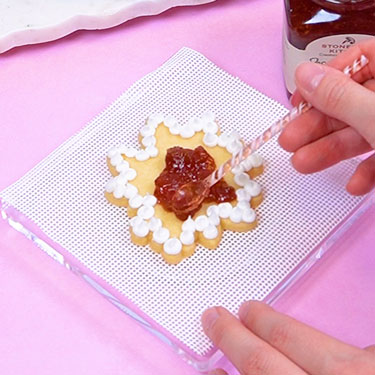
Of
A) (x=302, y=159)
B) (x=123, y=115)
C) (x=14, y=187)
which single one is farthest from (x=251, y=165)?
(x=14, y=187)

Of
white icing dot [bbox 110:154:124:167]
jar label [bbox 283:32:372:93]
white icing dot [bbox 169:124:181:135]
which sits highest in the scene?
jar label [bbox 283:32:372:93]

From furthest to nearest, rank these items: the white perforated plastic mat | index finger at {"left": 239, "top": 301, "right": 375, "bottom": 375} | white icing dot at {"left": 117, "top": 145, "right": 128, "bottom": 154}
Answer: white icing dot at {"left": 117, "top": 145, "right": 128, "bottom": 154} < the white perforated plastic mat < index finger at {"left": 239, "top": 301, "right": 375, "bottom": 375}

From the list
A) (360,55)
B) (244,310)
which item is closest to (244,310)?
(244,310)

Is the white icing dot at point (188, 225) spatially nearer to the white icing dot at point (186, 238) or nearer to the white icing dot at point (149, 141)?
the white icing dot at point (186, 238)

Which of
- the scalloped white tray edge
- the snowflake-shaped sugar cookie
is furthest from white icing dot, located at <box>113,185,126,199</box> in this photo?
the scalloped white tray edge

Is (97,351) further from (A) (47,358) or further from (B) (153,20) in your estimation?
(B) (153,20)

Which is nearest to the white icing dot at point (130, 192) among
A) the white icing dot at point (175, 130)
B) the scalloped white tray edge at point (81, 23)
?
the white icing dot at point (175, 130)

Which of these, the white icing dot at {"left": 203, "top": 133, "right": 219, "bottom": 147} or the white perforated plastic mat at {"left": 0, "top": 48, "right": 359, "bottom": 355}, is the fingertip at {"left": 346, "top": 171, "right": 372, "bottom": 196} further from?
the white icing dot at {"left": 203, "top": 133, "right": 219, "bottom": 147}
